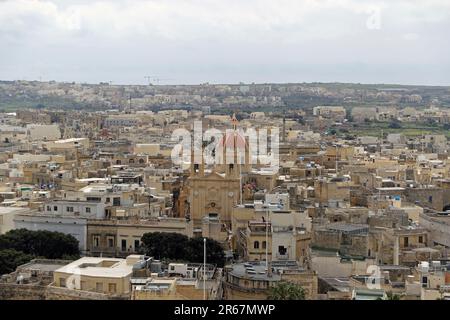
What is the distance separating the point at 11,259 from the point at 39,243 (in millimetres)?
1299

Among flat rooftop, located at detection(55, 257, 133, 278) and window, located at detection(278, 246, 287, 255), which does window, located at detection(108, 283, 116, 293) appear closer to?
flat rooftop, located at detection(55, 257, 133, 278)

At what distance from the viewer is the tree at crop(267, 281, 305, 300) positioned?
365 inches

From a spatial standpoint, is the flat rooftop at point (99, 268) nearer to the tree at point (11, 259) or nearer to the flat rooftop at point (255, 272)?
the tree at point (11, 259)

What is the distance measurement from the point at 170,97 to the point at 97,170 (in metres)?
70.2

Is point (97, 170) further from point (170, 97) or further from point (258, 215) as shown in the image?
point (170, 97)

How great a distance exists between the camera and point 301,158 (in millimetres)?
29219

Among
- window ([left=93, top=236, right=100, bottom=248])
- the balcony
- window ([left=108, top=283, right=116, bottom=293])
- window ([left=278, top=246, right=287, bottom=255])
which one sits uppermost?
window ([left=108, top=283, right=116, bottom=293])

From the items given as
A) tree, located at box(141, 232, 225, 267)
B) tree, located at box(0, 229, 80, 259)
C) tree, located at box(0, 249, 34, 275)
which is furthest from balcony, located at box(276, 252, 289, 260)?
tree, located at box(0, 249, 34, 275)

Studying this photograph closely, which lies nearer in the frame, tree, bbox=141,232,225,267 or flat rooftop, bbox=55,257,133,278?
flat rooftop, bbox=55,257,133,278

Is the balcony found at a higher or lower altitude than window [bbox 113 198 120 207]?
lower

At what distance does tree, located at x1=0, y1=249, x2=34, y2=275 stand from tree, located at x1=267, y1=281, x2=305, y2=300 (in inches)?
163

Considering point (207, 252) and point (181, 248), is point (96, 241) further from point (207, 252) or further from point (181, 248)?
point (207, 252)

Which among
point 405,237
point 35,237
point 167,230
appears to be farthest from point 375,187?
point 35,237

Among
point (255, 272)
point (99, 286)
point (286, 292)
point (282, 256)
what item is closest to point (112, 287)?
point (99, 286)
